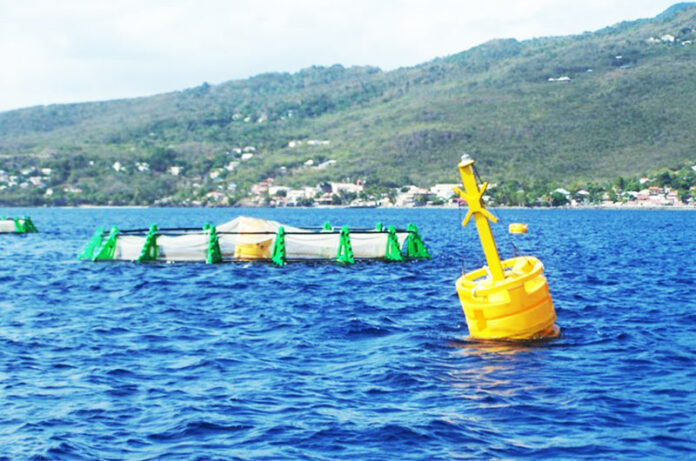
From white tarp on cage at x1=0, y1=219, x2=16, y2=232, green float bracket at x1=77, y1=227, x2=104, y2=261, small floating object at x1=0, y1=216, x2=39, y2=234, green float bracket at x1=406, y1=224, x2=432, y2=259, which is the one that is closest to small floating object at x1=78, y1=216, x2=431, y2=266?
green float bracket at x1=406, y1=224, x2=432, y2=259

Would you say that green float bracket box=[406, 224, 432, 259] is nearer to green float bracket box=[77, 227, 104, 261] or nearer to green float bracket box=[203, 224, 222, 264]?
green float bracket box=[203, 224, 222, 264]

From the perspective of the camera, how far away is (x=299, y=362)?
53.2ft

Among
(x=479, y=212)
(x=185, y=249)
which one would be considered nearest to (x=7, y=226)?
(x=185, y=249)

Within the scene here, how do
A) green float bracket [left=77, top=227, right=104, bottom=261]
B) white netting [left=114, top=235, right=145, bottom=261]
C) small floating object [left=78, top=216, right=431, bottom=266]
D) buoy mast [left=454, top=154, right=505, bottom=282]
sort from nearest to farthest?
buoy mast [left=454, top=154, right=505, bottom=282], small floating object [left=78, top=216, right=431, bottom=266], white netting [left=114, top=235, right=145, bottom=261], green float bracket [left=77, top=227, right=104, bottom=261]

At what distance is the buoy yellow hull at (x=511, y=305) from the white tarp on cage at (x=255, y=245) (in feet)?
73.5

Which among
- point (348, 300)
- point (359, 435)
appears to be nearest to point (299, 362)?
point (359, 435)

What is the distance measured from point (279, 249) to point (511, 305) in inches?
914

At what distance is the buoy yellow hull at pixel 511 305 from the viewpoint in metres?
16.0

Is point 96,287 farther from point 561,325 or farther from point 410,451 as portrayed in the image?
point 410,451

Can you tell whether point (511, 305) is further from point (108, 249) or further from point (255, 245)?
point (108, 249)

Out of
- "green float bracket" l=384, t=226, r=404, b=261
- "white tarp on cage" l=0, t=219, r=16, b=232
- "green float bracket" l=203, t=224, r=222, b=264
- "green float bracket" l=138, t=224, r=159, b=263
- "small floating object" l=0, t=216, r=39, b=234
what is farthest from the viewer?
"white tarp on cage" l=0, t=219, r=16, b=232

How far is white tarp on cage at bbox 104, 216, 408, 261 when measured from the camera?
3922cm

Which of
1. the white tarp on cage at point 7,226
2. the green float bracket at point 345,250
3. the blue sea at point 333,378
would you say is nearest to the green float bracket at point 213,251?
the green float bracket at point 345,250

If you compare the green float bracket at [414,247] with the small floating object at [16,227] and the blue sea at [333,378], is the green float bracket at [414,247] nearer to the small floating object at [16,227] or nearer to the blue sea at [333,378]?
the blue sea at [333,378]
